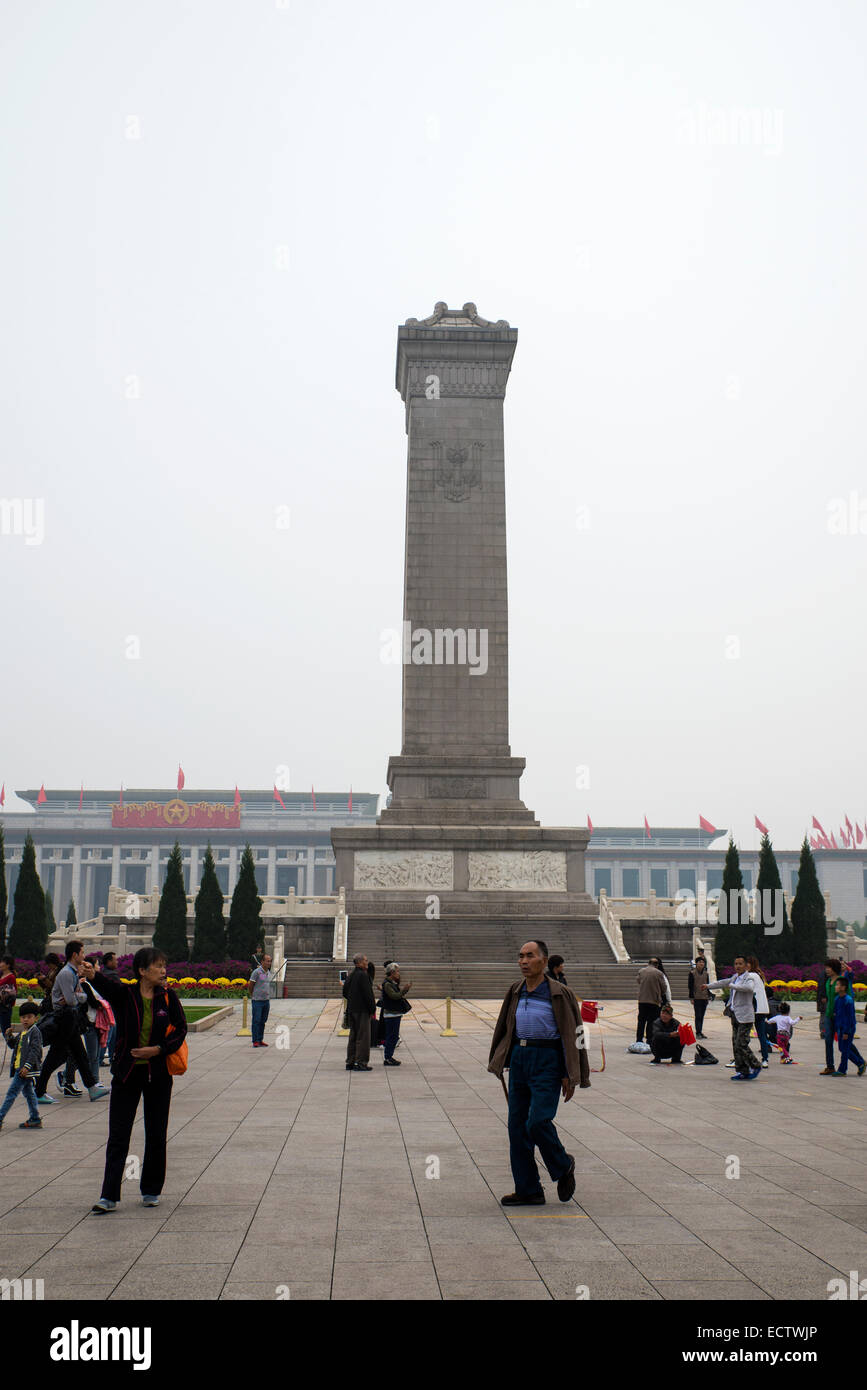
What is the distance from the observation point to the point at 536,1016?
9.19m

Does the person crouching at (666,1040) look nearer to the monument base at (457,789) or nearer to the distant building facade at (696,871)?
the monument base at (457,789)

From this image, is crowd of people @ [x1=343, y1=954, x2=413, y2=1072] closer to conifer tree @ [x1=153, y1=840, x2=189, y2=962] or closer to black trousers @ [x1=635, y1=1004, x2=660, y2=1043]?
black trousers @ [x1=635, y1=1004, x2=660, y2=1043]

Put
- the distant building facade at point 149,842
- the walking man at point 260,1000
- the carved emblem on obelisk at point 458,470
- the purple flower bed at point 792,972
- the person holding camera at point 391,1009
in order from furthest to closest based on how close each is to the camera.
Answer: the distant building facade at point 149,842, the carved emblem on obelisk at point 458,470, the purple flower bed at point 792,972, the walking man at point 260,1000, the person holding camera at point 391,1009

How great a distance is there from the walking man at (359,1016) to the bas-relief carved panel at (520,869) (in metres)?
22.8

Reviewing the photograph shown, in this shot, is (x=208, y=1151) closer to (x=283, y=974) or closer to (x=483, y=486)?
(x=283, y=974)

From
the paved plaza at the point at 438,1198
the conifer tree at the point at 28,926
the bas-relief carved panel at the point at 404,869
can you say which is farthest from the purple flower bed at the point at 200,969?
the paved plaza at the point at 438,1198

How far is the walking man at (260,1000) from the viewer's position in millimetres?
21188

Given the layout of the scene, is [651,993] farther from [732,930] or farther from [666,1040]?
[732,930]

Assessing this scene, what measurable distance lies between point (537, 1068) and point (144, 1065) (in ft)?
9.91

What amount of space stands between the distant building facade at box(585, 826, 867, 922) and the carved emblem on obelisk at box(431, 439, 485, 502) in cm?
8613

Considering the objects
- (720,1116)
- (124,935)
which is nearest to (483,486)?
(124,935)

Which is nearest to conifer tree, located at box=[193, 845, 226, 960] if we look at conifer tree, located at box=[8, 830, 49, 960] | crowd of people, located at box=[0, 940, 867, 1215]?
conifer tree, located at box=[8, 830, 49, 960]
